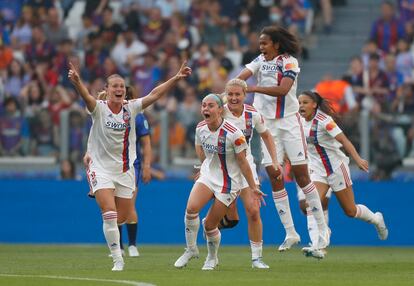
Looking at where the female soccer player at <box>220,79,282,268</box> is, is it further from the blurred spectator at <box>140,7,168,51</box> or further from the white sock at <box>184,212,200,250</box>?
the blurred spectator at <box>140,7,168,51</box>

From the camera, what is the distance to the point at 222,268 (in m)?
15.9

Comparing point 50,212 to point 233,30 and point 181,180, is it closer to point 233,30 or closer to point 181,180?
point 181,180

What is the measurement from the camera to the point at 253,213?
51.4 feet

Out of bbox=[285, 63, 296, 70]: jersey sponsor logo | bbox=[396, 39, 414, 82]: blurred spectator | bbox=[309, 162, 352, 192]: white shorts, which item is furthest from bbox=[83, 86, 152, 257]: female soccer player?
bbox=[396, 39, 414, 82]: blurred spectator

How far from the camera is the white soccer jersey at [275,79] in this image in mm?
17266

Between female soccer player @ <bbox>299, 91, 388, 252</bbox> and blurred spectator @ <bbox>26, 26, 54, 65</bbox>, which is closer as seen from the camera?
female soccer player @ <bbox>299, 91, 388, 252</bbox>

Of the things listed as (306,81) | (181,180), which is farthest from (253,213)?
(306,81)

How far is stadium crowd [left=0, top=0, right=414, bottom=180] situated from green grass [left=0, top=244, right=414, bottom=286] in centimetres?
296

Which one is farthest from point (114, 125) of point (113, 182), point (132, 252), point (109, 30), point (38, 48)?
point (38, 48)

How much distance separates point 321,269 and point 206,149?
2.02 metres

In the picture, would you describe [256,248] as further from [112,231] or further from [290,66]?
[290,66]

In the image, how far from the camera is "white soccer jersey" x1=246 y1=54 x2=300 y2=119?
1727 centimetres

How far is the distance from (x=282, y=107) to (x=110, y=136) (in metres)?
2.78

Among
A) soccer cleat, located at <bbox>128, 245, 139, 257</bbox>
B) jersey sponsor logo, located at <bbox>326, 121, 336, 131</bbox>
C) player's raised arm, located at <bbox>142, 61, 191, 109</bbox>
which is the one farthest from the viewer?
soccer cleat, located at <bbox>128, 245, 139, 257</bbox>
